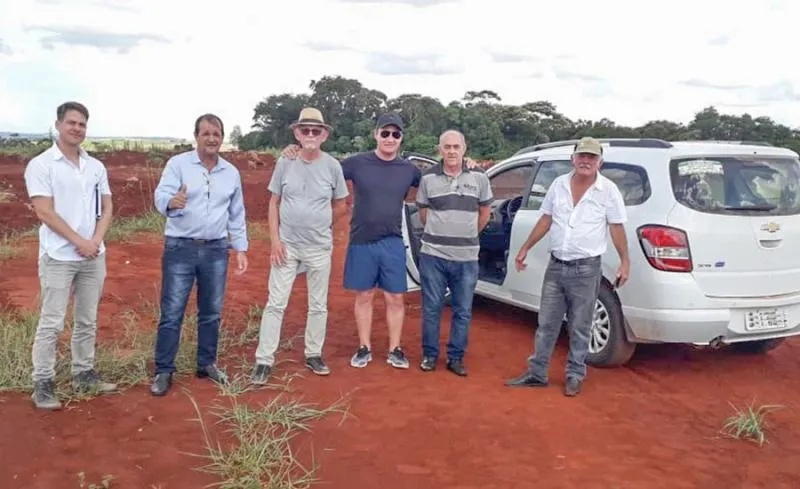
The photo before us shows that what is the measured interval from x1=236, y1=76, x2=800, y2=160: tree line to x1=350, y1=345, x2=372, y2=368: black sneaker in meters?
15.1

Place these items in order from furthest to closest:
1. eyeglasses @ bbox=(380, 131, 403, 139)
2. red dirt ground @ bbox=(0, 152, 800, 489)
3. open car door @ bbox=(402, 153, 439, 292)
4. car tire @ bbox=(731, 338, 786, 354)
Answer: open car door @ bbox=(402, 153, 439, 292), car tire @ bbox=(731, 338, 786, 354), eyeglasses @ bbox=(380, 131, 403, 139), red dirt ground @ bbox=(0, 152, 800, 489)

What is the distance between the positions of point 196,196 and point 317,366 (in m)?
1.48

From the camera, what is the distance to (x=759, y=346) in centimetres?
637

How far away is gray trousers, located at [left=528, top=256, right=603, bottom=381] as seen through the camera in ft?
16.9

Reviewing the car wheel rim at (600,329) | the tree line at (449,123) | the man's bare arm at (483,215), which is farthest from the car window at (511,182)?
the tree line at (449,123)

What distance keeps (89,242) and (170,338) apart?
0.86 metres

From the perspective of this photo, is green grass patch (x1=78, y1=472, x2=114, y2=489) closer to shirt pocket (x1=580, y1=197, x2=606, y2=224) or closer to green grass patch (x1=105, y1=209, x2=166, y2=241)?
shirt pocket (x1=580, y1=197, x2=606, y2=224)

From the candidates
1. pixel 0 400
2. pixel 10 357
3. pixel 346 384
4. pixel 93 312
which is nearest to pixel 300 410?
pixel 346 384

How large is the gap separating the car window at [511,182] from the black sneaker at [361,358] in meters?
2.17

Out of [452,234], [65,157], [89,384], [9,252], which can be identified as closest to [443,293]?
[452,234]

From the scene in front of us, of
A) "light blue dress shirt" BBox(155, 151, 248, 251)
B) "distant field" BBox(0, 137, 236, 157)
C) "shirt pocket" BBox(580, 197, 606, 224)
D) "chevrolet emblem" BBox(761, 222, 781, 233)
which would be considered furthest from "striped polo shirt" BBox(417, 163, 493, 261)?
"distant field" BBox(0, 137, 236, 157)

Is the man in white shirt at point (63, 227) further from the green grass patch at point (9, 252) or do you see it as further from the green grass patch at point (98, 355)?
the green grass patch at point (9, 252)

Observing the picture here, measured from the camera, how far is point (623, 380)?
5574 mm

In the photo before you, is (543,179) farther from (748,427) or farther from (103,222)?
(103,222)
